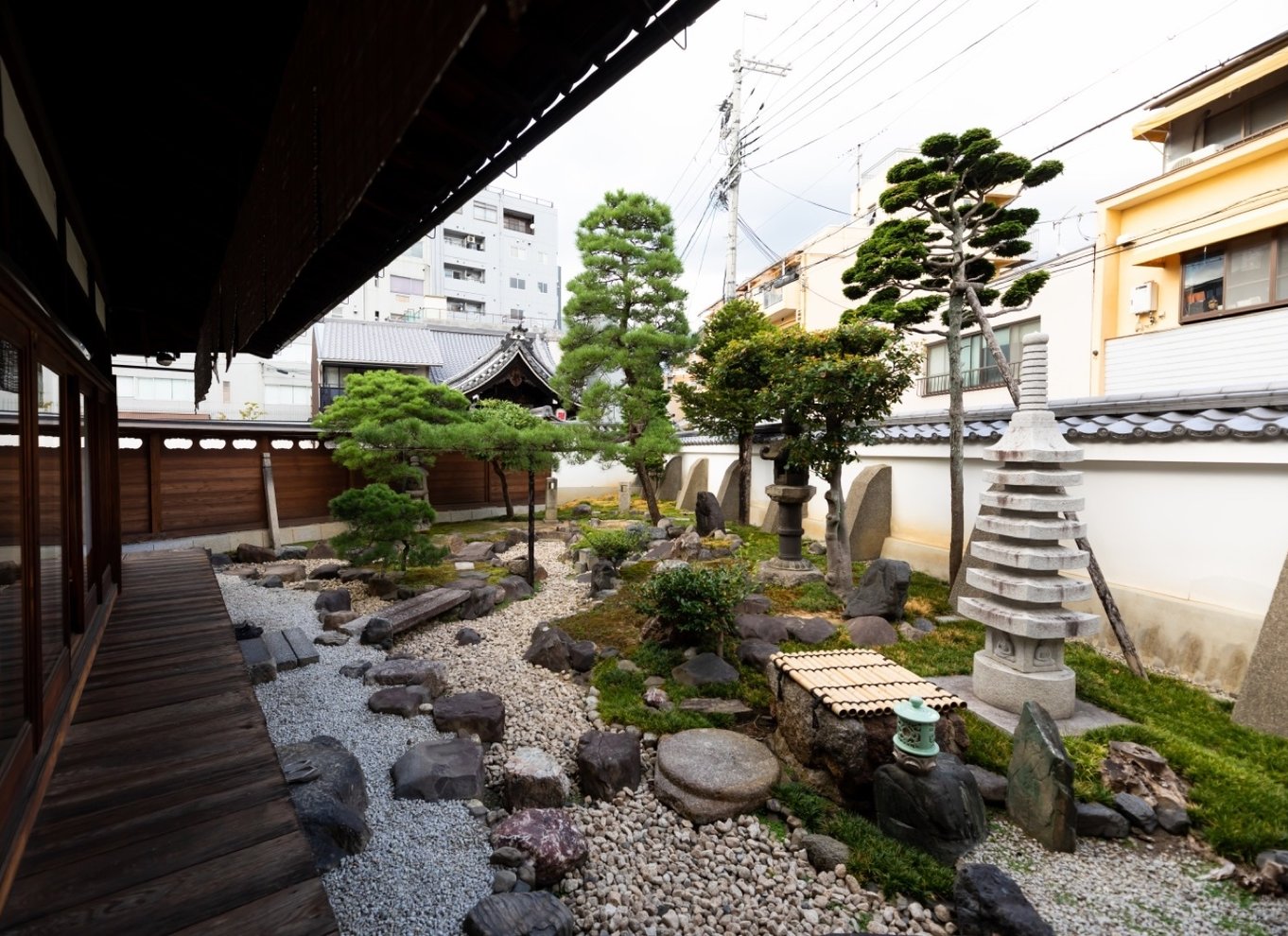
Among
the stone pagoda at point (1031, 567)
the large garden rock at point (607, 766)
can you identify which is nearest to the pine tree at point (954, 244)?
the stone pagoda at point (1031, 567)

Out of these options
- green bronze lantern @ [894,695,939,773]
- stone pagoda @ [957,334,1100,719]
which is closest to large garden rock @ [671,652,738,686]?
green bronze lantern @ [894,695,939,773]

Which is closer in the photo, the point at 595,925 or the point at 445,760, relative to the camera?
the point at 595,925

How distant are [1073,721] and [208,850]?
6.49 m

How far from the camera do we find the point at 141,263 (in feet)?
15.6

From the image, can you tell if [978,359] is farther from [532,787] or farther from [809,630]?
[532,787]

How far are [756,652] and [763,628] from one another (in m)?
0.75

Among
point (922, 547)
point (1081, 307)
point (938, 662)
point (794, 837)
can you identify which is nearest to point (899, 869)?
point (794, 837)

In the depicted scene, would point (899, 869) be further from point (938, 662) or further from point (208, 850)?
point (208, 850)

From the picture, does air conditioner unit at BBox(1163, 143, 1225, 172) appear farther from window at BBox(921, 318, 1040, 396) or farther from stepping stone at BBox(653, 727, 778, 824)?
stepping stone at BBox(653, 727, 778, 824)

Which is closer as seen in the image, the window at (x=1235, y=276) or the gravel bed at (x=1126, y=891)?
the gravel bed at (x=1126, y=891)

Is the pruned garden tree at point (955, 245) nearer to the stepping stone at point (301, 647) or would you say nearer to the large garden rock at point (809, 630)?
the large garden rock at point (809, 630)

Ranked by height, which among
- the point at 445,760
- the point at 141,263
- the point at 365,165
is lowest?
the point at 445,760

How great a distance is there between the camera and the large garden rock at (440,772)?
4.15 meters

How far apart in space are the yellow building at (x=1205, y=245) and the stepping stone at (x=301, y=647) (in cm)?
1539
